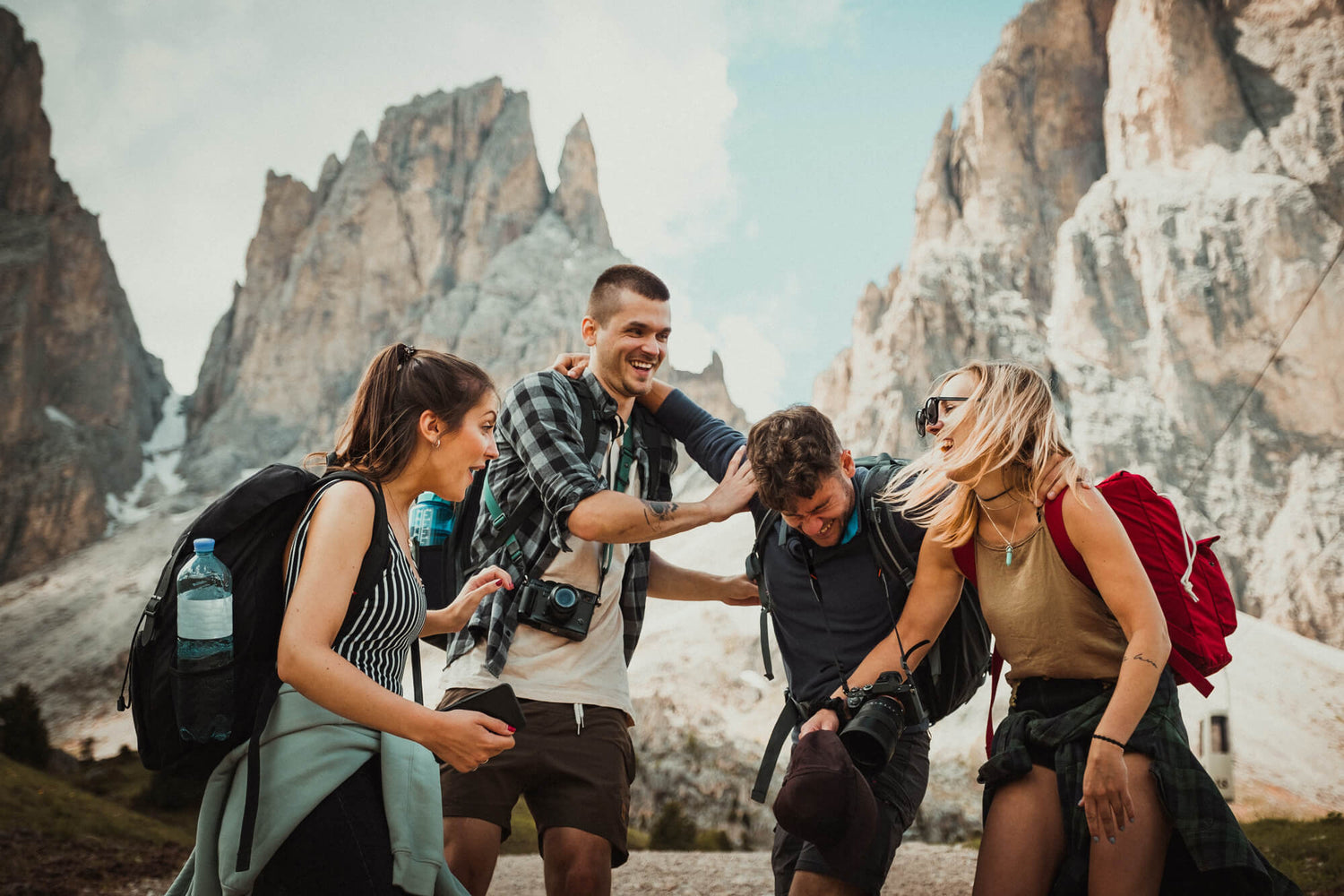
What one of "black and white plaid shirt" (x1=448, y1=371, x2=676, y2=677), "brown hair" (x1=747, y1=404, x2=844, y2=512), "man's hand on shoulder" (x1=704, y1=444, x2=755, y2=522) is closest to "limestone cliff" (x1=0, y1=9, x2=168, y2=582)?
"black and white plaid shirt" (x1=448, y1=371, x2=676, y2=677)

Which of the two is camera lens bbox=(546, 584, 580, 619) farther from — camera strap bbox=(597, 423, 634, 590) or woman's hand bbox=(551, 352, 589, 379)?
woman's hand bbox=(551, 352, 589, 379)

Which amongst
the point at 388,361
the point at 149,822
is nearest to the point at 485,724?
the point at 388,361

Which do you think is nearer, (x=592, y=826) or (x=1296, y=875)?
(x=592, y=826)

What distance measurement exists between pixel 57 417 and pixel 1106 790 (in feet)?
273

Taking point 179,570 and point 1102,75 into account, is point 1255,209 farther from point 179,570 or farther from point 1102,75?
point 179,570

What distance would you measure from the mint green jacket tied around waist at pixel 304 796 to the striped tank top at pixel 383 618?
0.16m

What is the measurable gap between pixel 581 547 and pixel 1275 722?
1788 cm

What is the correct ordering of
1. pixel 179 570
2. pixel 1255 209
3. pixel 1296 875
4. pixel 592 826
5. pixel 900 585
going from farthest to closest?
pixel 1255 209
pixel 1296 875
pixel 900 585
pixel 592 826
pixel 179 570

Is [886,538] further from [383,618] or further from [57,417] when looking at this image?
[57,417]

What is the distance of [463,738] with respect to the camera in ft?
7.38

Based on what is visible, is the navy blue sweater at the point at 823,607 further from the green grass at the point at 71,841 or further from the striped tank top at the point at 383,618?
the green grass at the point at 71,841

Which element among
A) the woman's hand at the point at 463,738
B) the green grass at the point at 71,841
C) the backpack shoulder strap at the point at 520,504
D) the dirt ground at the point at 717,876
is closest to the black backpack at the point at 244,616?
the woman's hand at the point at 463,738

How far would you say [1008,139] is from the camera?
53.2 meters

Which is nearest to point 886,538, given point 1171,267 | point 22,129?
point 1171,267
